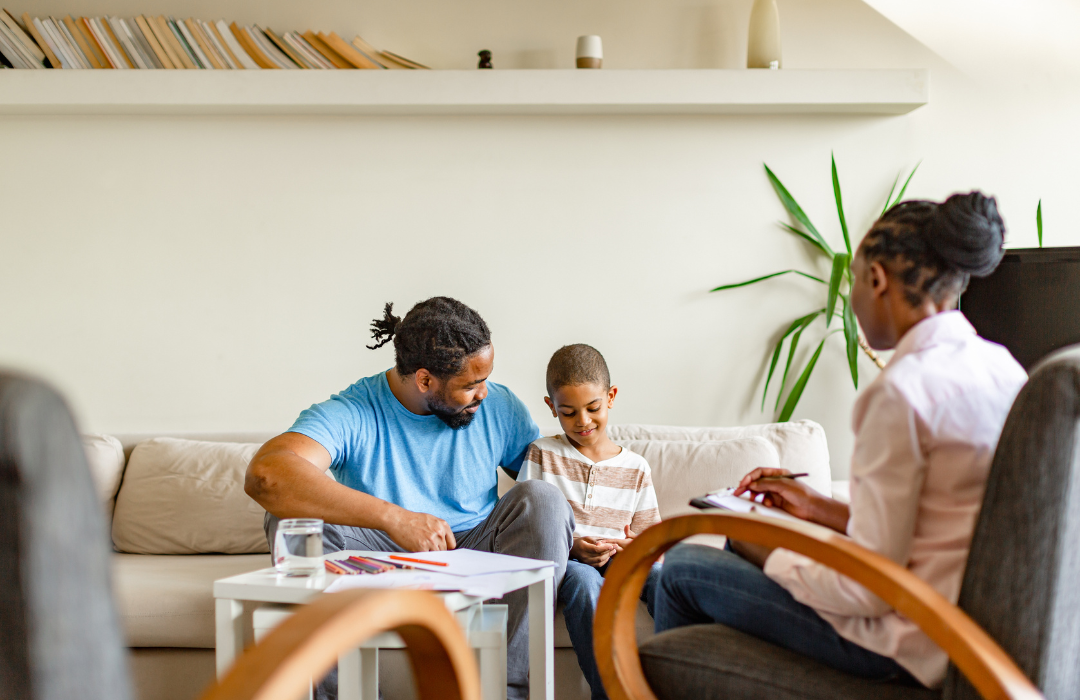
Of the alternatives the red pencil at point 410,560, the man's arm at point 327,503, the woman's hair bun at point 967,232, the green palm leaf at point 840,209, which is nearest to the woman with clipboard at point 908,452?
the woman's hair bun at point 967,232

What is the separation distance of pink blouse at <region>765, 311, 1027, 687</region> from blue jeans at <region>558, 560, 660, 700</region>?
28.8 inches

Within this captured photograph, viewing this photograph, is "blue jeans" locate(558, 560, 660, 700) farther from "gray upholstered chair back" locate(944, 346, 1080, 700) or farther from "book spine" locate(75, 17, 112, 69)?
"book spine" locate(75, 17, 112, 69)

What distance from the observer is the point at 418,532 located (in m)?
1.55

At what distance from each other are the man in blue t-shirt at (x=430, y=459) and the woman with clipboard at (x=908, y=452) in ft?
1.85

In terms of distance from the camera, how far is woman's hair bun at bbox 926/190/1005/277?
1.05m

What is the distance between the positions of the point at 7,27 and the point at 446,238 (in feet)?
5.39

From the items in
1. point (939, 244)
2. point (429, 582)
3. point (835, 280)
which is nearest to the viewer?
point (939, 244)

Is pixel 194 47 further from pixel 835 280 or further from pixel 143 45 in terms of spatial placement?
pixel 835 280

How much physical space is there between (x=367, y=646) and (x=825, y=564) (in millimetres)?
652

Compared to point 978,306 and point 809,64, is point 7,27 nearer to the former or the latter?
point 809,64

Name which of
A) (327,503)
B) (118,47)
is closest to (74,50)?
(118,47)

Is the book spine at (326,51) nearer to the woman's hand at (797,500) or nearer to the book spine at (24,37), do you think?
the book spine at (24,37)

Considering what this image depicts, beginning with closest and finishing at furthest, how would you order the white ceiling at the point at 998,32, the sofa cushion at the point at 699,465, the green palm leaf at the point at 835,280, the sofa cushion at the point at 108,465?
the sofa cushion at the point at 699,465 < the sofa cushion at the point at 108,465 < the green palm leaf at the point at 835,280 < the white ceiling at the point at 998,32

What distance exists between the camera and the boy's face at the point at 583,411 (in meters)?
2.03
